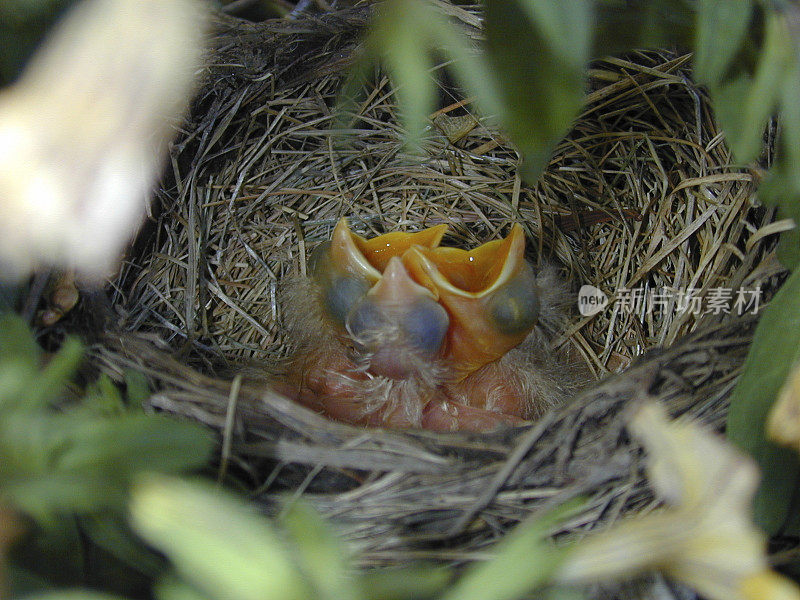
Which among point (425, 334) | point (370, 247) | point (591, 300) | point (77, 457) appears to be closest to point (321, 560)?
point (77, 457)

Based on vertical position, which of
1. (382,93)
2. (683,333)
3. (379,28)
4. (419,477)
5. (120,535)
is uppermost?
(379,28)

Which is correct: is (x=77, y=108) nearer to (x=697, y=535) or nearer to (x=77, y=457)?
(x=77, y=457)

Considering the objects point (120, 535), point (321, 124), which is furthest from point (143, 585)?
point (321, 124)

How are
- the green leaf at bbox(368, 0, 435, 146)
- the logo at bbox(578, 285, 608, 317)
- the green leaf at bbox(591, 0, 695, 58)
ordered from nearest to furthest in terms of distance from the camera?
the green leaf at bbox(368, 0, 435, 146) < the green leaf at bbox(591, 0, 695, 58) < the logo at bbox(578, 285, 608, 317)

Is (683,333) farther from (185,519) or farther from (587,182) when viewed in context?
(185,519)

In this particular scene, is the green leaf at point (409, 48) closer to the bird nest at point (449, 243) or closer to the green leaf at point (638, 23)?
the green leaf at point (638, 23)

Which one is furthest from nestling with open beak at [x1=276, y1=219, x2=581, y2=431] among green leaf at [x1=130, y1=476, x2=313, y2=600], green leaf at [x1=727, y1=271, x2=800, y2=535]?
green leaf at [x1=130, y1=476, x2=313, y2=600]

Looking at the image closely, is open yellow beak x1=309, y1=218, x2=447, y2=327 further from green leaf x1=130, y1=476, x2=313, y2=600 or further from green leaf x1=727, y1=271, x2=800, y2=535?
green leaf x1=130, y1=476, x2=313, y2=600
